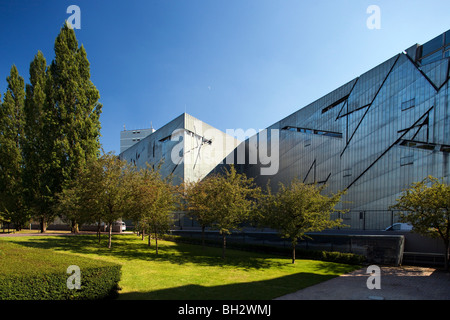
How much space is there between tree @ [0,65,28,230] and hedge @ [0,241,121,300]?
1115 inches

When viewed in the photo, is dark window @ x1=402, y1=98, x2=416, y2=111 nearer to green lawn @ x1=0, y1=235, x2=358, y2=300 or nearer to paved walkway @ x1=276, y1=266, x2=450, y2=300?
paved walkway @ x1=276, y1=266, x2=450, y2=300

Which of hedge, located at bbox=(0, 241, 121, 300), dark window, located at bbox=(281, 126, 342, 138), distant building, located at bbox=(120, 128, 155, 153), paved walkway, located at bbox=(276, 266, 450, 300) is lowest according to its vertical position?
paved walkway, located at bbox=(276, 266, 450, 300)

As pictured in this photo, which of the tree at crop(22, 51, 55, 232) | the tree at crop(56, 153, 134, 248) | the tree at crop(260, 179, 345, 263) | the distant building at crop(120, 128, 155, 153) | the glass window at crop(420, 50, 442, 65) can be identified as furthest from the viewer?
the distant building at crop(120, 128, 155, 153)

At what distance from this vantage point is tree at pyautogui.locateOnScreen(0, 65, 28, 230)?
30625 mm

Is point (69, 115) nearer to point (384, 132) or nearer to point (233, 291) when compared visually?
point (233, 291)

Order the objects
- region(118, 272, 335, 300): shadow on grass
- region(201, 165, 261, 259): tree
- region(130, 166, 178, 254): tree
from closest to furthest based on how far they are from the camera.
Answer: region(118, 272, 335, 300): shadow on grass → region(201, 165, 261, 259): tree → region(130, 166, 178, 254): tree

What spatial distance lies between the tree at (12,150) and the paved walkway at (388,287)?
34719mm

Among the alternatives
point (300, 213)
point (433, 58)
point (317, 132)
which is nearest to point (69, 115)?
point (300, 213)

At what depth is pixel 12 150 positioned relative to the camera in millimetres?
32500

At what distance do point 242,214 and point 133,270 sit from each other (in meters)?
7.69

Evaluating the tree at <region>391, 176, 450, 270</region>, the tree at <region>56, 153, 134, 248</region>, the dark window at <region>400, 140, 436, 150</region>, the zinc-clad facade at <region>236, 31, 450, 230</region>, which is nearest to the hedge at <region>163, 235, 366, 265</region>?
the tree at <region>391, 176, 450, 270</region>

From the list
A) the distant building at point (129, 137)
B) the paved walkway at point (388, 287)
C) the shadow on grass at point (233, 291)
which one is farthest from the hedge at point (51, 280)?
the distant building at point (129, 137)

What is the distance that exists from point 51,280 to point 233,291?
5956mm
